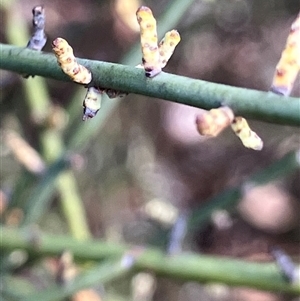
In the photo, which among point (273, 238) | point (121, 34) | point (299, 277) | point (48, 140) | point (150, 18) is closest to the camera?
point (150, 18)

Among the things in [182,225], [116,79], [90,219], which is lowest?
[90,219]

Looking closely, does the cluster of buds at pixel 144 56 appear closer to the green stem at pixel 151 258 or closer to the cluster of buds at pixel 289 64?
the cluster of buds at pixel 289 64

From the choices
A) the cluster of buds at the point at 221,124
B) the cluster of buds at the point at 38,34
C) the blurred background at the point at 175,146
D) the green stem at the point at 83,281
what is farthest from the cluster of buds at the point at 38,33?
the blurred background at the point at 175,146

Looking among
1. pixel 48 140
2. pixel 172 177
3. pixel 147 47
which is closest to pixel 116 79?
pixel 147 47

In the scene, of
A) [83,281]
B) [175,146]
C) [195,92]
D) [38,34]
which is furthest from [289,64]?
[175,146]

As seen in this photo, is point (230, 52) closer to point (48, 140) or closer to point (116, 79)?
point (48, 140)

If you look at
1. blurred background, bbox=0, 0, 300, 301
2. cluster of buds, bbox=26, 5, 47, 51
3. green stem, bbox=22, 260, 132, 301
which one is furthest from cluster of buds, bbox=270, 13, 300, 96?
blurred background, bbox=0, 0, 300, 301

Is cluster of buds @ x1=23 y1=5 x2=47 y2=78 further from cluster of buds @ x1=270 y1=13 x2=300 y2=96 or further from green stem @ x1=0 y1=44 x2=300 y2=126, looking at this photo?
cluster of buds @ x1=270 y1=13 x2=300 y2=96
